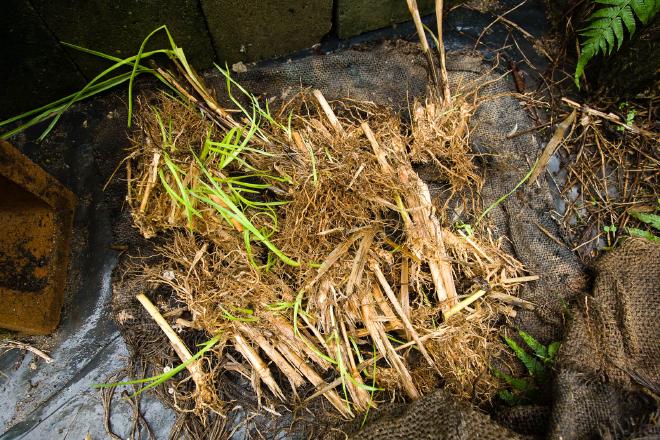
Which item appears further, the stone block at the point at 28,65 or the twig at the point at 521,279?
the twig at the point at 521,279

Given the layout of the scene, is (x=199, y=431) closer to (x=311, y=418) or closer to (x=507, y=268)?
(x=311, y=418)

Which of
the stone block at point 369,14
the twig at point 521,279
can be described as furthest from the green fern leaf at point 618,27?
the twig at point 521,279

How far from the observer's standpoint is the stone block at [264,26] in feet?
6.21

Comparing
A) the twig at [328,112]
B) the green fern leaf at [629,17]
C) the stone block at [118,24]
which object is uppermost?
the stone block at [118,24]

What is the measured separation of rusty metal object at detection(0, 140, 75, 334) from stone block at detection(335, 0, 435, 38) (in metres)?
1.51

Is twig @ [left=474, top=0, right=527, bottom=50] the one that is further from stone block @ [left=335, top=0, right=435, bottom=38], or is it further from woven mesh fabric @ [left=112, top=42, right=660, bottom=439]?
stone block @ [left=335, top=0, right=435, bottom=38]

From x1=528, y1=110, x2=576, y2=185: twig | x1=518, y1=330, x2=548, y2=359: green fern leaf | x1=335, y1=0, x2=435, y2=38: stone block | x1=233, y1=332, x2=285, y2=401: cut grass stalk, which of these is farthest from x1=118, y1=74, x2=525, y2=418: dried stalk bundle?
x1=335, y1=0, x2=435, y2=38: stone block

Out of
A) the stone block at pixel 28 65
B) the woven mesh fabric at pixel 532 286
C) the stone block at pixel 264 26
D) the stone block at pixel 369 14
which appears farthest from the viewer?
the stone block at pixel 369 14

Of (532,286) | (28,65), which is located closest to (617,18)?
(532,286)

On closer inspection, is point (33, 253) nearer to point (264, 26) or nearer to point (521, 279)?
point (264, 26)

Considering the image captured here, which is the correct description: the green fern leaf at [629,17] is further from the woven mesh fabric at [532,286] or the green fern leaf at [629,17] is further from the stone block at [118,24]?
the stone block at [118,24]

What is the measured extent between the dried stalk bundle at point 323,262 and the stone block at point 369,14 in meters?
0.51

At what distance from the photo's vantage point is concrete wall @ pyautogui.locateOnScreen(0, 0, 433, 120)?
5.61 ft

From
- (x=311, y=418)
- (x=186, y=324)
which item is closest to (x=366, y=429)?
(x=311, y=418)
